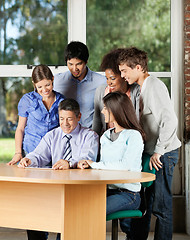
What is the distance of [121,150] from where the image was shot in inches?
109

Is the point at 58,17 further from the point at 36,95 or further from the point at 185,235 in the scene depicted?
the point at 185,235

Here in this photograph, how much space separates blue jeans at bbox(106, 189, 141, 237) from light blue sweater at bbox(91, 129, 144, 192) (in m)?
0.04

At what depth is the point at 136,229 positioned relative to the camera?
3322 mm

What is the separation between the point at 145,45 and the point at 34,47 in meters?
1.21

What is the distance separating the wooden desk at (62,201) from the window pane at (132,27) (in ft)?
7.16

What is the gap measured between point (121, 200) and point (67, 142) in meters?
0.77

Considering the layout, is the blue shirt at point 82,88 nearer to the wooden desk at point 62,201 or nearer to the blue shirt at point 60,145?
the blue shirt at point 60,145

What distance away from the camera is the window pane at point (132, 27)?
4.38 m

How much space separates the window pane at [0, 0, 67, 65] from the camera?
14.4 feet

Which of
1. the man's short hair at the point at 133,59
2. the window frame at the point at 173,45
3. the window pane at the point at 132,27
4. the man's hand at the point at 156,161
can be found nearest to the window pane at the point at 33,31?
the window frame at the point at 173,45

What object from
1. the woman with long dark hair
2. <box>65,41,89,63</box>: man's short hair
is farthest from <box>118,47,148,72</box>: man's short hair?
the woman with long dark hair

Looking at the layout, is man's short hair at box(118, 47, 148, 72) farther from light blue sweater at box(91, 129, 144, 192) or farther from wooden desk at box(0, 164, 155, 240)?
wooden desk at box(0, 164, 155, 240)

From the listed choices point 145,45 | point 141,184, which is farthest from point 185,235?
point 145,45

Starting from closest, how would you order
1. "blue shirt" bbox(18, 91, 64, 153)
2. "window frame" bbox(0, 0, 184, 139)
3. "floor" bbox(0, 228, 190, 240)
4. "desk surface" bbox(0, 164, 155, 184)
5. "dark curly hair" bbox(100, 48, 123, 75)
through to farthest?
"desk surface" bbox(0, 164, 155, 184), "blue shirt" bbox(18, 91, 64, 153), "dark curly hair" bbox(100, 48, 123, 75), "floor" bbox(0, 228, 190, 240), "window frame" bbox(0, 0, 184, 139)
